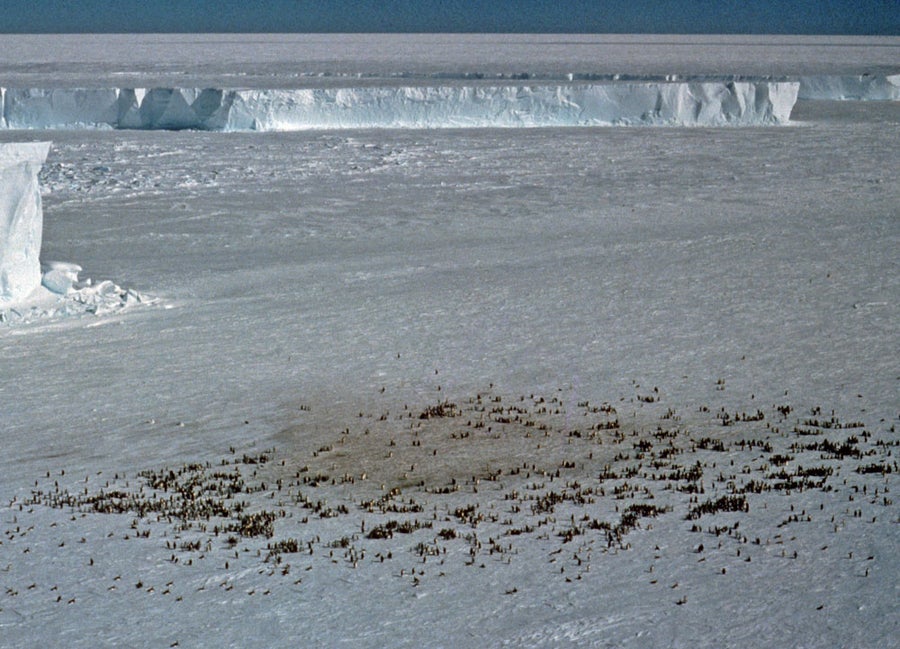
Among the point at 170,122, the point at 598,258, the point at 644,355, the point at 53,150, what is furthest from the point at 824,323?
the point at 170,122

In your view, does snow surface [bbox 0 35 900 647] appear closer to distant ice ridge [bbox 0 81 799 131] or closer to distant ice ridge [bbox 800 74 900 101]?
distant ice ridge [bbox 0 81 799 131]

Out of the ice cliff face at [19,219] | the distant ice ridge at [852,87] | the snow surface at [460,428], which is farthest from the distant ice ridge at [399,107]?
the ice cliff face at [19,219]

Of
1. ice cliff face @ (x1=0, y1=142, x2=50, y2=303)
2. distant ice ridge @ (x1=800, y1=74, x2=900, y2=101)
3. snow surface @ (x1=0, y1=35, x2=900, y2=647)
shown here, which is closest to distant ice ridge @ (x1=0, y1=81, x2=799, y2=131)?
distant ice ridge @ (x1=800, y1=74, x2=900, y2=101)

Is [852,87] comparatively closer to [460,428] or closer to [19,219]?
[19,219]

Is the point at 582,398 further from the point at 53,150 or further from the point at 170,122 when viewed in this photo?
the point at 170,122

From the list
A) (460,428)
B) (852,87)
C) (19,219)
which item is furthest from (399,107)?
(460,428)

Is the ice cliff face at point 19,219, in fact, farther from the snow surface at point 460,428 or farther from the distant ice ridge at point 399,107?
the distant ice ridge at point 399,107
